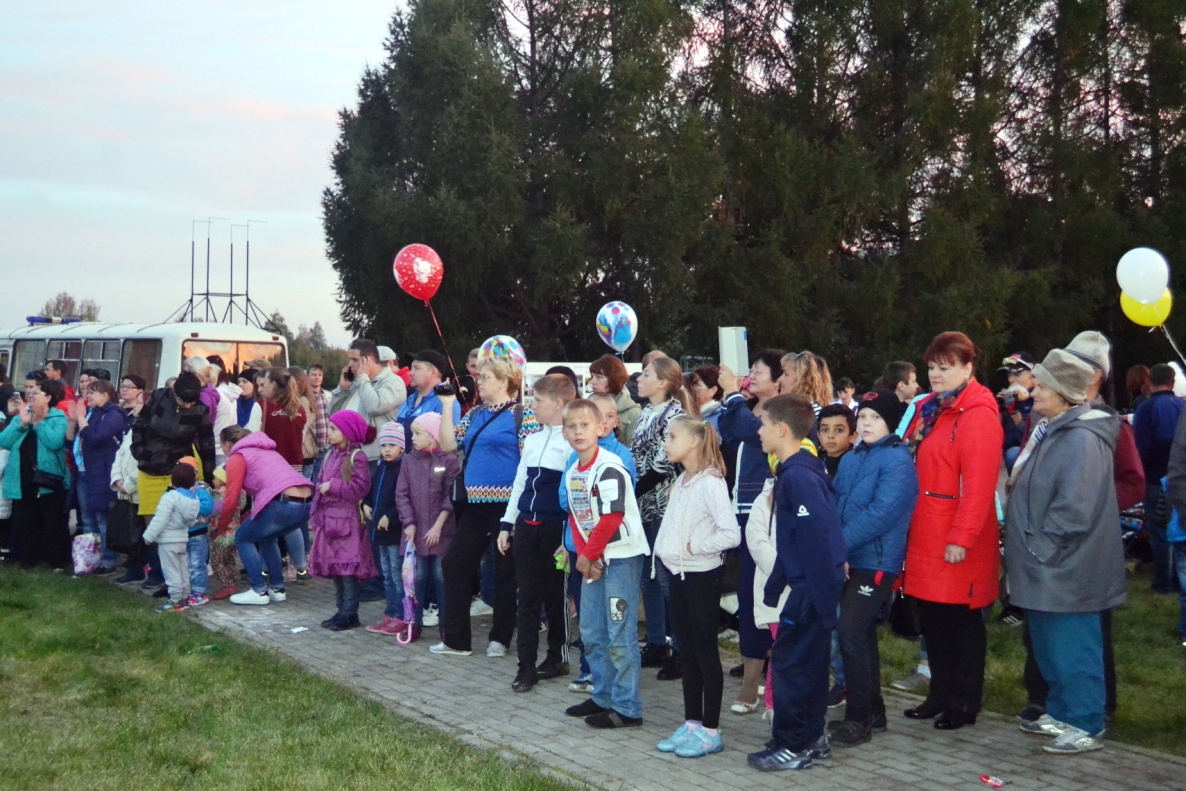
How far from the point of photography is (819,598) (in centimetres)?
518

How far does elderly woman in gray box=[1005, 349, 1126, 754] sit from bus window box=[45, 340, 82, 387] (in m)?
18.2

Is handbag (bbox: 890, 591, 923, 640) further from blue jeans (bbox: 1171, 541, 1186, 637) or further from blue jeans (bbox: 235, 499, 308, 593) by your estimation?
blue jeans (bbox: 235, 499, 308, 593)

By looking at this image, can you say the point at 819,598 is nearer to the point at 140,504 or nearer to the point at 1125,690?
the point at 1125,690

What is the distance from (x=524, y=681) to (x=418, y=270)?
7.92 meters

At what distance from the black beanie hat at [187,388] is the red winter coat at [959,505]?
6433 millimetres

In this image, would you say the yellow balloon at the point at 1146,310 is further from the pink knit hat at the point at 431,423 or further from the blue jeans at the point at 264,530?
the blue jeans at the point at 264,530

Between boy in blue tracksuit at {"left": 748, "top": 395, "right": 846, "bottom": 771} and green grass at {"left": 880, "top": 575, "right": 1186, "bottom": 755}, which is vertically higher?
boy in blue tracksuit at {"left": 748, "top": 395, "right": 846, "bottom": 771}

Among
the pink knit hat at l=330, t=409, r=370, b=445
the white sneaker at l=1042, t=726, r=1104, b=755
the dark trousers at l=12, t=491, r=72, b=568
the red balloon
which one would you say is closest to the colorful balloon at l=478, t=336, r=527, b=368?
the pink knit hat at l=330, t=409, r=370, b=445

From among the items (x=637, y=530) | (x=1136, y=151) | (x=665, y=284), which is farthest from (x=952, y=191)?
(x=637, y=530)

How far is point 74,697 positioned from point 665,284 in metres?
21.1

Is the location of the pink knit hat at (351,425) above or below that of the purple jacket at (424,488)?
above

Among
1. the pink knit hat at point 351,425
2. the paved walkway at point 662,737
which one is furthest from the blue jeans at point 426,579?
the pink knit hat at point 351,425

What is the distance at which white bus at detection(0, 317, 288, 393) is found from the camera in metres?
18.4

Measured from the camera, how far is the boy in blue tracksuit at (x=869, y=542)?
18.8ft
